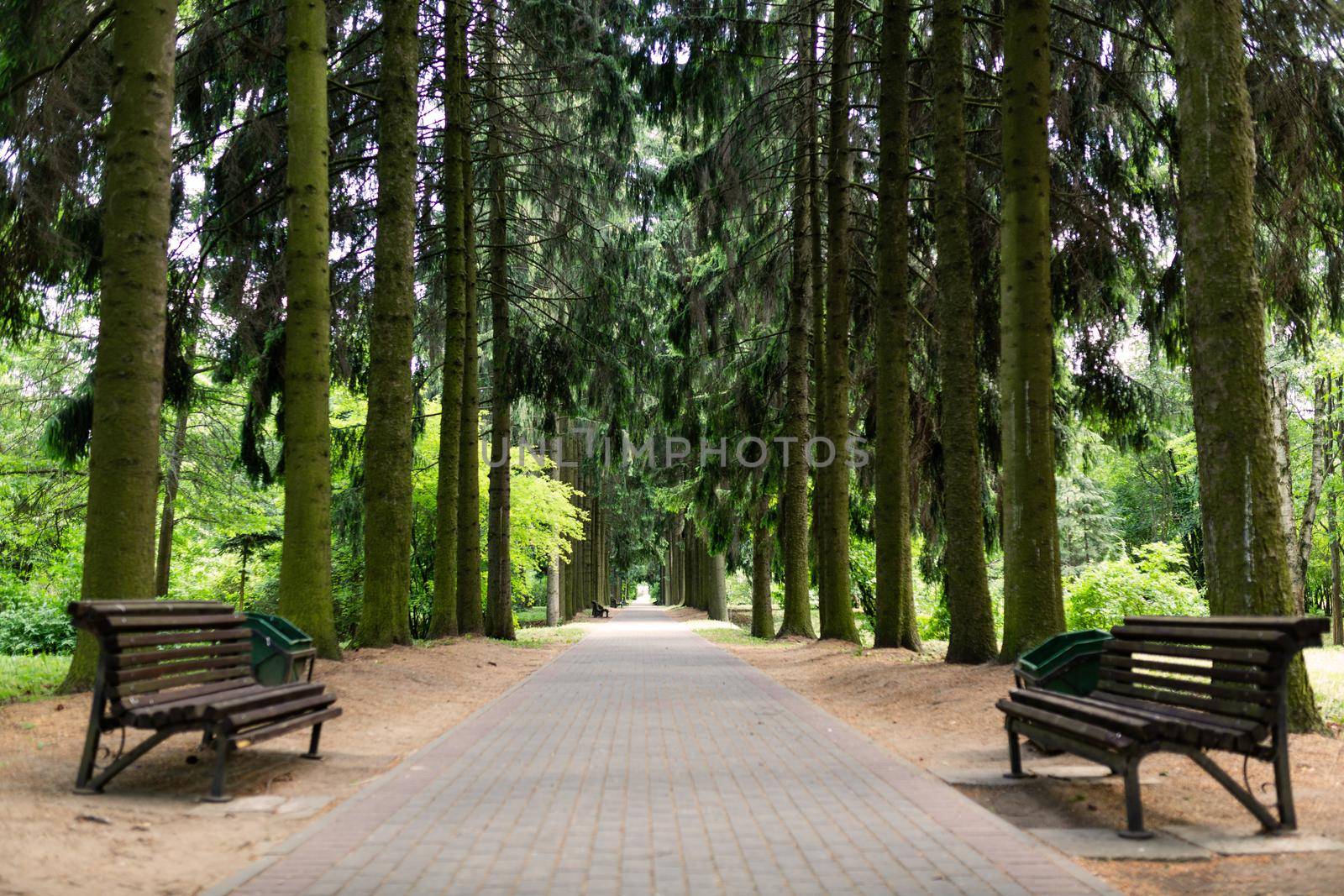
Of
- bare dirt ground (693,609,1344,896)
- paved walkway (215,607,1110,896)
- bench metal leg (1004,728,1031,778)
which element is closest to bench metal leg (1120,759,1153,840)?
bare dirt ground (693,609,1344,896)

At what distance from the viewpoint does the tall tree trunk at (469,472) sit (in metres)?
20.0

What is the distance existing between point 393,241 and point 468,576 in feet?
25.0

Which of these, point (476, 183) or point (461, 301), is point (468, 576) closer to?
point (461, 301)

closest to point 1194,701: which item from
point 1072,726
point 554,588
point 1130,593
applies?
point 1072,726

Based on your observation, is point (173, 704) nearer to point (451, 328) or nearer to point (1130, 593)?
point (451, 328)

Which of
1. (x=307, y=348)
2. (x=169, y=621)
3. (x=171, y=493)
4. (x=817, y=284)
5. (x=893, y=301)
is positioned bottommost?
(x=169, y=621)

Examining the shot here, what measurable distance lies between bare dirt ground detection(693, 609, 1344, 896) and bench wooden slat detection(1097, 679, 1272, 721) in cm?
58

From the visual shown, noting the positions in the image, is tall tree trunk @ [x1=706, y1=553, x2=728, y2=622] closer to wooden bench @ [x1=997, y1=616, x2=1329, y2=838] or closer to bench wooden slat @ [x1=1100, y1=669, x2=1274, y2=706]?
bench wooden slat @ [x1=1100, y1=669, x2=1274, y2=706]

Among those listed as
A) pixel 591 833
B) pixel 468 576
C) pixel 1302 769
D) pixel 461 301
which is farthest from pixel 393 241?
pixel 1302 769

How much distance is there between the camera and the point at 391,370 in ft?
49.3

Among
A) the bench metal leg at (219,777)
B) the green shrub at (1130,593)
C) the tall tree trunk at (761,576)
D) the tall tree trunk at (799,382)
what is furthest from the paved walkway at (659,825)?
the tall tree trunk at (761,576)

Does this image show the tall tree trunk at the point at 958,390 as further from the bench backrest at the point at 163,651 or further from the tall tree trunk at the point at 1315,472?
the tall tree trunk at the point at 1315,472

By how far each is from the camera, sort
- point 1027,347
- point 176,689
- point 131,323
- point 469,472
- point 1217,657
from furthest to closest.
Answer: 1. point 469,472
2. point 1027,347
3. point 131,323
4. point 176,689
5. point 1217,657

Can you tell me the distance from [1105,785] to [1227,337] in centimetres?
331
